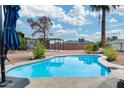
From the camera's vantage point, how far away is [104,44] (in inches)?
885

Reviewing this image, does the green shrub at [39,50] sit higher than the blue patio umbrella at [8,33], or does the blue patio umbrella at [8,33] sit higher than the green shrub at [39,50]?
the blue patio umbrella at [8,33]

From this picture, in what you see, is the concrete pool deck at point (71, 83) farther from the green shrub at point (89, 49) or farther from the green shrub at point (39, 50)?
the green shrub at point (89, 49)

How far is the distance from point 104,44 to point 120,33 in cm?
307

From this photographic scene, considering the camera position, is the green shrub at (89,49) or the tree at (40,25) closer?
the green shrub at (89,49)

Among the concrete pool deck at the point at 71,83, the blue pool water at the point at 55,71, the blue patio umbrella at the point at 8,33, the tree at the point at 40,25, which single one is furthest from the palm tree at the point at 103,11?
the blue patio umbrella at the point at 8,33

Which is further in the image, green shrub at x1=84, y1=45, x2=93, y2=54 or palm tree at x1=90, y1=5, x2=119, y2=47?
palm tree at x1=90, y1=5, x2=119, y2=47

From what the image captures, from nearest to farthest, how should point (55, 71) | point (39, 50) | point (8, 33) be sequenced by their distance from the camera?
point (8, 33)
point (55, 71)
point (39, 50)

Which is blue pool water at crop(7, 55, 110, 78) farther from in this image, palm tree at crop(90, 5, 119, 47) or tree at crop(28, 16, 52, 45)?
tree at crop(28, 16, 52, 45)

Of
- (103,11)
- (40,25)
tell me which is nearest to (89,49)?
(103,11)

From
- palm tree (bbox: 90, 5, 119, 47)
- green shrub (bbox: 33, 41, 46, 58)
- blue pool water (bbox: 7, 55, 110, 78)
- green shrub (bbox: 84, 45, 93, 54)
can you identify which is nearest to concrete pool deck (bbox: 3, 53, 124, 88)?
blue pool water (bbox: 7, 55, 110, 78)

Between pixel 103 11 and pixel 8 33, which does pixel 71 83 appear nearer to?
pixel 8 33

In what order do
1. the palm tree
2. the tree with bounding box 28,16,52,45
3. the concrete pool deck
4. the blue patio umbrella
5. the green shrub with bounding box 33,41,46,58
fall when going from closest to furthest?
the blue patio umbrella < the concrete pool deck < the green shrub with bounding box 33,41,46,58 < the palm tree < the tree with bounding box 28,16,52,45
